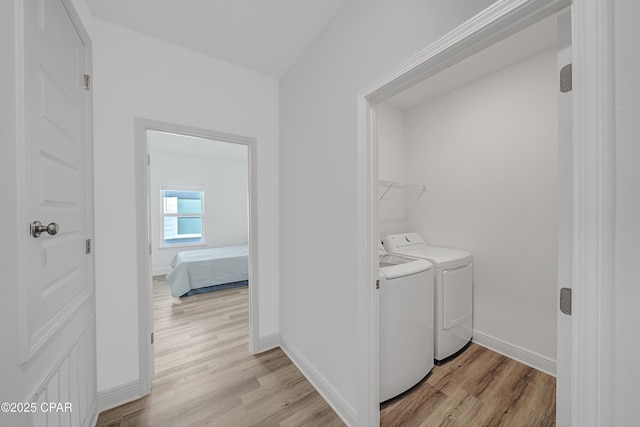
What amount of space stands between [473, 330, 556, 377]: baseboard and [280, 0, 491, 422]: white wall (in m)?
1.65

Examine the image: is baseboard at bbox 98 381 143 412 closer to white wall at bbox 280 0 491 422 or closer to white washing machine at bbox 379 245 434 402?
white wall at bbox 280 0 491 422

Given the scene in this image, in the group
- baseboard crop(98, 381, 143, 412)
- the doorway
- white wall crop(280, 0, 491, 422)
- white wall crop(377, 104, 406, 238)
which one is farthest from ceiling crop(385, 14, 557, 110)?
baseboard crop(98, 381, 143, 412)

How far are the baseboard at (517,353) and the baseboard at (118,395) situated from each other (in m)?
2.97

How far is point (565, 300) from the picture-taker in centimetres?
73

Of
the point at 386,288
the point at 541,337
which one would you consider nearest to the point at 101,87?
the point at 386,288

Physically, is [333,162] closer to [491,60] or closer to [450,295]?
[450,295]

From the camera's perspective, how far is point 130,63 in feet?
5.53

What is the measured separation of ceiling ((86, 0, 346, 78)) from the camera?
58.9 inches

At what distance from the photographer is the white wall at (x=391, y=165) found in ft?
9.02

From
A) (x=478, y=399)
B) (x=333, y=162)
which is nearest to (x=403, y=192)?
(x=333, y=162)

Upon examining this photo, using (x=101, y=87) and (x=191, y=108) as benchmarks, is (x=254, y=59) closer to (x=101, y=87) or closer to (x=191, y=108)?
(x=191, y=108)

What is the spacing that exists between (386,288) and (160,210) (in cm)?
513

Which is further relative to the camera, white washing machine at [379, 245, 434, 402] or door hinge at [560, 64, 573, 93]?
white washing machine at [379, 245, 434, 402]

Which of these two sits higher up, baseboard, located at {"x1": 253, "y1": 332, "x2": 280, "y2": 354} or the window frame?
the window frame
